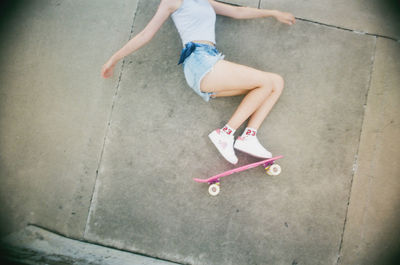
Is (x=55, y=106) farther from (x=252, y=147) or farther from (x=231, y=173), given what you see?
(x=252, y=147)

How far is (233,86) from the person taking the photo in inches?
93.7

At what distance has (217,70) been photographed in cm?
226

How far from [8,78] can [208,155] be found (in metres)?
2.35

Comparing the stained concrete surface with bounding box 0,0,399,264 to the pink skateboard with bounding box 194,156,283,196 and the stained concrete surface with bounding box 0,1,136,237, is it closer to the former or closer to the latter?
the stained concrete surface with bounding box 0,1,136,237

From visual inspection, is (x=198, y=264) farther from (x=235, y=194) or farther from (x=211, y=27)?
(x=211, y=27)

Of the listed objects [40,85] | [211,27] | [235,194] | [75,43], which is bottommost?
[235,194]

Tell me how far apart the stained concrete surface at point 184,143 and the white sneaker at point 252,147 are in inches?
8.0

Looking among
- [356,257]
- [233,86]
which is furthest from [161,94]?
[356,257]

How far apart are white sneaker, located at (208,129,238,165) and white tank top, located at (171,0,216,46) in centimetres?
91

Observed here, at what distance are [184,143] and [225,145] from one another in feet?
1.53

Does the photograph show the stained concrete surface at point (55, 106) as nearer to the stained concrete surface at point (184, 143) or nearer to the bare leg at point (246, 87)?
the stained concrete surface at point (184, 143)

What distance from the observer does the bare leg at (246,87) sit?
2.29 m

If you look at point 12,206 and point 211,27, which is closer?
point 211,27

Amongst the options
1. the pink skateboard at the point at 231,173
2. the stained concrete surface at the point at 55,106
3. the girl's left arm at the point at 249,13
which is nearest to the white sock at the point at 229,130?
the pink skateboard at the point at 231,173
